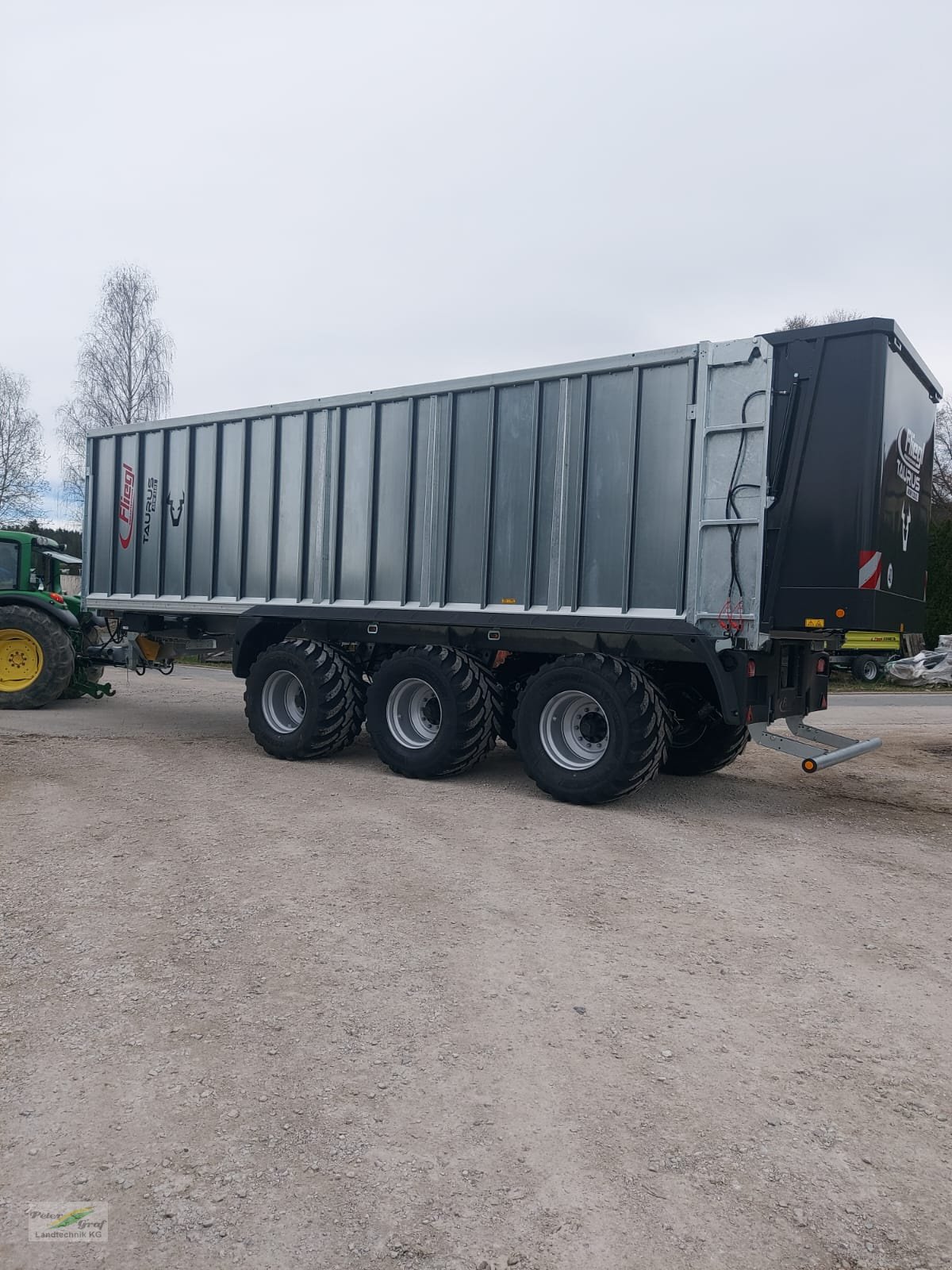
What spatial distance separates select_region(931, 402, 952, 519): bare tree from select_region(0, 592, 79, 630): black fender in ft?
97.1

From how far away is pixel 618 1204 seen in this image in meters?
2.59

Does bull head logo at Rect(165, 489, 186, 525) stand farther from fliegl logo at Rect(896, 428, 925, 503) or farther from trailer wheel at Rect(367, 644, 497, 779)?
fliegl logo at Rect(896, 428, 925, 503)

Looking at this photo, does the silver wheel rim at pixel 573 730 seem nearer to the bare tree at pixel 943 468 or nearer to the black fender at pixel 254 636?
the black fender at pixel 254 636

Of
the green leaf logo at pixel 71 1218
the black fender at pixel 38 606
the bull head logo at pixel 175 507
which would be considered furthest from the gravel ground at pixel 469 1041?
the black fender at pixel 38 606

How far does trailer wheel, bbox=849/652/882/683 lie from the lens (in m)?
20.1

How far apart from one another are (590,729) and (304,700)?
9.97 feet

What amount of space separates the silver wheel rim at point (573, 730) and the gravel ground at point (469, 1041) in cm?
96

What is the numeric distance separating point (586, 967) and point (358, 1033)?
114 centimetres

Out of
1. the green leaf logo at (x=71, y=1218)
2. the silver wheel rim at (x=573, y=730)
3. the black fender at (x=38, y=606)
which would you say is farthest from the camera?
the black fender at (x=38, y=606)

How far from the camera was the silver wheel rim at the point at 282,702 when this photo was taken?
9562mm

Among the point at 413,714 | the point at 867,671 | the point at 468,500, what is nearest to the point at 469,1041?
the point at 413,714

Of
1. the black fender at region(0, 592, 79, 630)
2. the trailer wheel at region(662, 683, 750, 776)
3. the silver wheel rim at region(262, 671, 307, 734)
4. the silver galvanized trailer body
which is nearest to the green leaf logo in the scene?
the silver galvanized trailer body

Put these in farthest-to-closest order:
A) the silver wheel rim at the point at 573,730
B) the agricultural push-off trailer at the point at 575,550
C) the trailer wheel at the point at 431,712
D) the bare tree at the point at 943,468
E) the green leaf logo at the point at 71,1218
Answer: the bare tree at the point at 943,468 → the trailer wheel at the point at 431,712 → the silver wheel rim at the point at 573,730 → the agricultural push-off trailer at the point at 575,550 → the green leaf logo at the point at 71,1218

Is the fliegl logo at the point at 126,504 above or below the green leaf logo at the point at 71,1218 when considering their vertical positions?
above
